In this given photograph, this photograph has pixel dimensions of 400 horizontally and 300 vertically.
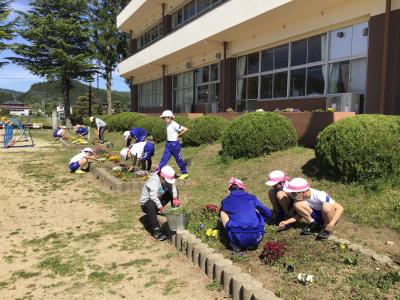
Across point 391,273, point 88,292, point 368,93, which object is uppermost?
point 368,93

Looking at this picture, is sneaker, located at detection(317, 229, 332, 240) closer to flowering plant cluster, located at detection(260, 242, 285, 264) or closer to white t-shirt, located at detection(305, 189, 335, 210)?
white t-shirt, located at detection(305, 189, 335, 210)

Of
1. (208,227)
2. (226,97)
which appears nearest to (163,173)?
(208,227)

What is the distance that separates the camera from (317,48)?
13.8m

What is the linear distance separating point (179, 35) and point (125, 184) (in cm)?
1510

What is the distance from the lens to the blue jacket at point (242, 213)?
4.83m

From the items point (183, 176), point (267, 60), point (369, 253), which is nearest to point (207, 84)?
point (267, 60)

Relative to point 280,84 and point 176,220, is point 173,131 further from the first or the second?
point 280,84

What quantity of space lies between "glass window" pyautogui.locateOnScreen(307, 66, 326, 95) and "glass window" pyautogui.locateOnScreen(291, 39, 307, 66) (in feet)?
1.87

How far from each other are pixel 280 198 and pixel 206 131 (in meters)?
8.07

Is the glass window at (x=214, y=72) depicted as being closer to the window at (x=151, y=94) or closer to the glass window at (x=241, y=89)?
the glass window at (x=241, y=89)

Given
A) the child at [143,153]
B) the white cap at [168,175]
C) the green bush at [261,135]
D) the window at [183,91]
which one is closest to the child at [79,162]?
the child at [143,153]

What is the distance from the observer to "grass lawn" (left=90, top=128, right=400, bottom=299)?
3.86 m

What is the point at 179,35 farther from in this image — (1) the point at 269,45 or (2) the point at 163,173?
(2) the point at 163,173

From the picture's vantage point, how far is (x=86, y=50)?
4066 centimetres
